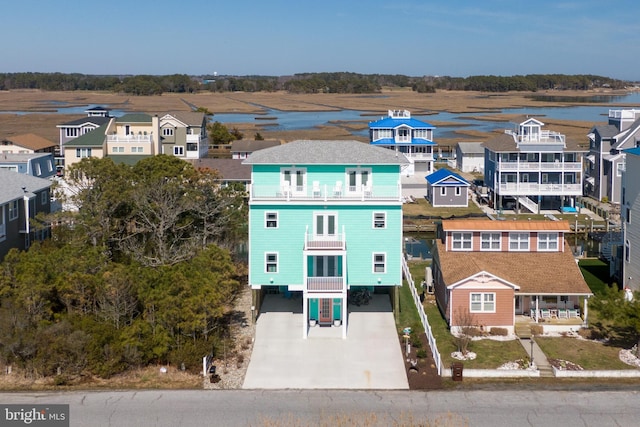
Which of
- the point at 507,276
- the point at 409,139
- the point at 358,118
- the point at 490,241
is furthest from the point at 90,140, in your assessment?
the point at 358,118

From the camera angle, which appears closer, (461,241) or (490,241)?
(490,241)

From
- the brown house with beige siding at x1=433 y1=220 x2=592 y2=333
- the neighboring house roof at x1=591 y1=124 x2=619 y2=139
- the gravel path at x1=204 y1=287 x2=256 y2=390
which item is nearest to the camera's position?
the gravel path at x1=204 y1=287 x2=256 y2=390

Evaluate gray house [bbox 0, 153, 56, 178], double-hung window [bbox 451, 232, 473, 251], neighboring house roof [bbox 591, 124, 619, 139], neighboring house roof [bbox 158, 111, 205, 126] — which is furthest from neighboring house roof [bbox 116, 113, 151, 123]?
double-hung window [bbox 451, 232, 473, 251]

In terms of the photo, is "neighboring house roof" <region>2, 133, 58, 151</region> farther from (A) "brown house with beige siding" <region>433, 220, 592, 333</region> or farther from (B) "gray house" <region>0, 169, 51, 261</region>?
(A) "brown house with beige siding" <region>433, 220, 592, 333</region>

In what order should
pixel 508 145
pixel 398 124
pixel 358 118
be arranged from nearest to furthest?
pixel 508 145, pixel 398 124, pixel 358 118

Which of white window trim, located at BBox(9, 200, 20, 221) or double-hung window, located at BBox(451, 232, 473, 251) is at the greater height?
white window trim, located at BBox(9, 200, 20, 221)

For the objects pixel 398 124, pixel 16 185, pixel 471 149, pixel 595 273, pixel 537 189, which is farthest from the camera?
pixel 471 149

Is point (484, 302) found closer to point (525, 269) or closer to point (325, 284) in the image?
point (525, 269)
